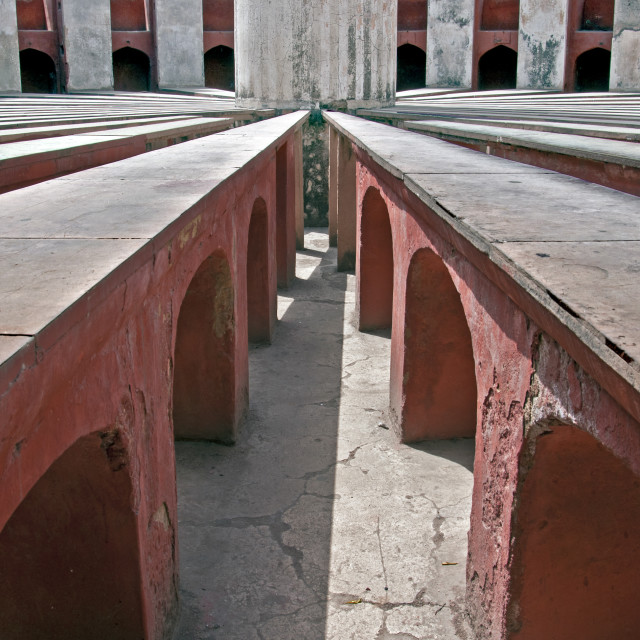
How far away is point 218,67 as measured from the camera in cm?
1981

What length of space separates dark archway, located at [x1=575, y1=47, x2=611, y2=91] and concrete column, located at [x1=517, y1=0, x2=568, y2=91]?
372cm

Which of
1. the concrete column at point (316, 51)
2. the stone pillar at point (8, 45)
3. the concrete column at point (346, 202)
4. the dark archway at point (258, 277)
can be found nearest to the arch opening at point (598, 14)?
the concrete column at point (316, 51)

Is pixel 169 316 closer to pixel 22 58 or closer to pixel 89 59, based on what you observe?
pixel 89 59

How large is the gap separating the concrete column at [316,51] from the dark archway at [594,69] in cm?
946

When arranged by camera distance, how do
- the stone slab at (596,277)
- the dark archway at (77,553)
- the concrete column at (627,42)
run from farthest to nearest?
the concrete column at (627,42)
the dark archway at (77,553)
the stone slab at (596,277)

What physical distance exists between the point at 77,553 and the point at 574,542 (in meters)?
1.55

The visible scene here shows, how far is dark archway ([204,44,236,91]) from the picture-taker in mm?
19688

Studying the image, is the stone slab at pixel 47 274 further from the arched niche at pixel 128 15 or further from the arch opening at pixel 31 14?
the arched niche at pixel 128 15

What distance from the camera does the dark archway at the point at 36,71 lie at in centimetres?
1905

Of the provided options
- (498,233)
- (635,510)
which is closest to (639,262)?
(498,233)

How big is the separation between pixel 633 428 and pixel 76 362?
3.72ft

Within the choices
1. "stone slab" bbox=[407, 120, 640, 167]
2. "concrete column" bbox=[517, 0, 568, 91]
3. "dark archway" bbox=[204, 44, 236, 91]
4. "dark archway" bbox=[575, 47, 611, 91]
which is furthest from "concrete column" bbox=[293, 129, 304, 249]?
"dark archway" bbox=[575, 47, 611, 91]

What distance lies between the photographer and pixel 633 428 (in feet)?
5.08

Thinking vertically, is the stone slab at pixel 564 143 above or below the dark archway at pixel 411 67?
below
